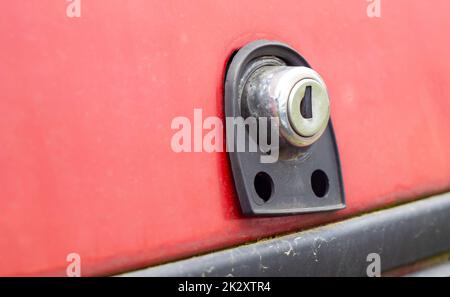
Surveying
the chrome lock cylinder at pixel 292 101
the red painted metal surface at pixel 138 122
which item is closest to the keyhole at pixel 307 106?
the chrome lock cylinder at pixel 292 101

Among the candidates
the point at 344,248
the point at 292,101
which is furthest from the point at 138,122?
the point at 344,248

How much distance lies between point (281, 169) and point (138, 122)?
247 millimetres

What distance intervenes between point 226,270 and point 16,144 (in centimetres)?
Result: 33

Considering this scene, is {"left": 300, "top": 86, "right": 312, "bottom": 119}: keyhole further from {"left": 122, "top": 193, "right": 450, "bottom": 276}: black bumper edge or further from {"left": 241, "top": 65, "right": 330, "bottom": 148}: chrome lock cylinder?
{"left": 122, "top": 193, "right": 450, "bottom": 276}: black bumper edge

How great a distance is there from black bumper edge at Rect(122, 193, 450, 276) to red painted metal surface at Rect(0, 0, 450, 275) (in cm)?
2

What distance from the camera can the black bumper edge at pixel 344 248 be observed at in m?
0.99

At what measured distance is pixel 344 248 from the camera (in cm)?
114

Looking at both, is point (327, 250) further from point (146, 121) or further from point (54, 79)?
point (54, 79)

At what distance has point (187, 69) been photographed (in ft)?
3.29

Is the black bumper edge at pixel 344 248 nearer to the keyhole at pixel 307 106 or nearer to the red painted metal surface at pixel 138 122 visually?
the red painted metal surface at pixel 138 122

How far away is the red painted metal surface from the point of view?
848 millimetres

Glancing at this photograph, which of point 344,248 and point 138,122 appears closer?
point 138,122

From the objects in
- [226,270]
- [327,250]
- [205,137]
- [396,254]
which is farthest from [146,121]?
[396,254]

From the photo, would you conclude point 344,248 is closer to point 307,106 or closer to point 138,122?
point 307,106
